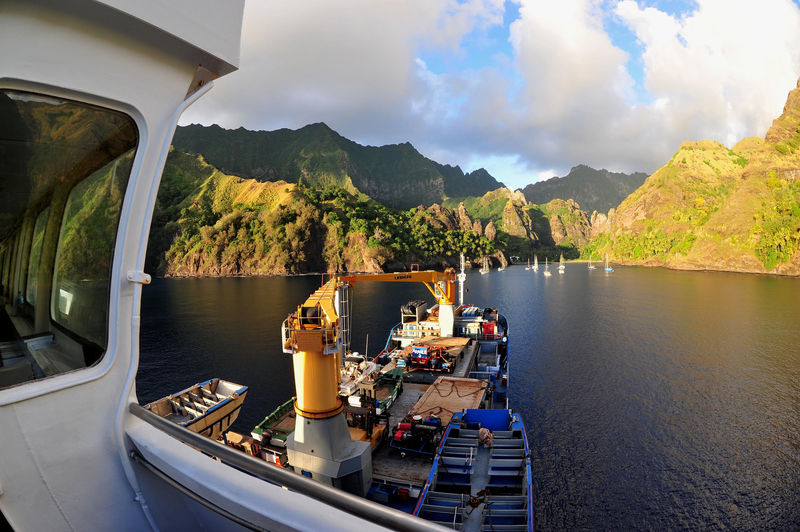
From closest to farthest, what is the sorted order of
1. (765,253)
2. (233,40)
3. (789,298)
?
(233,40)
(789,298)
(765,253)

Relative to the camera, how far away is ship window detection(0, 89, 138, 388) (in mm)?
3057

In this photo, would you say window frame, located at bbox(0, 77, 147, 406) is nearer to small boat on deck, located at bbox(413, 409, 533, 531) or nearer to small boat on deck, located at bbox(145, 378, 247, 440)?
small boat on deck, located at bbox(413, 409, 533, 531)

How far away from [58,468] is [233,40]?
3.98 metres

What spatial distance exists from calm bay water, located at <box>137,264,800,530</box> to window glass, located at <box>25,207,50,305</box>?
2604 cm

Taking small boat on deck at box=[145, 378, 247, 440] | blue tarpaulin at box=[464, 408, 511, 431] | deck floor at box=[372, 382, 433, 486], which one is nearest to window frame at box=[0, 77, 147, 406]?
deck floor at box=[372, 382, 433, 486]

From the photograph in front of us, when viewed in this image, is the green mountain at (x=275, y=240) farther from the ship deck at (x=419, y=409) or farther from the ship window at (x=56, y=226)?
the ship window at (x=56, y=226)

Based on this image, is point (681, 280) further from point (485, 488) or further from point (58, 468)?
point (58, 468)

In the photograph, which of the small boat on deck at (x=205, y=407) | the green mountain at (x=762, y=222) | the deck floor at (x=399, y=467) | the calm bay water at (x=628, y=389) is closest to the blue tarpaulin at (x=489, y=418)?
the deck floor at (x=399, y=467)

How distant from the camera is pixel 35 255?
3.53 meters

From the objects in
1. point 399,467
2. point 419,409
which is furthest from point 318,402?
point 419,409

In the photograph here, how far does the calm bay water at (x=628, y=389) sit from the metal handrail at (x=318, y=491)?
25.0m

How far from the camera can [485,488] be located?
55.8 ft

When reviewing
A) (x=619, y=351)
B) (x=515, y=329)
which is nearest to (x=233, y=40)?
(x=619, y=351)

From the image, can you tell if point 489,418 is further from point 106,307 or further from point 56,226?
point 56,226
